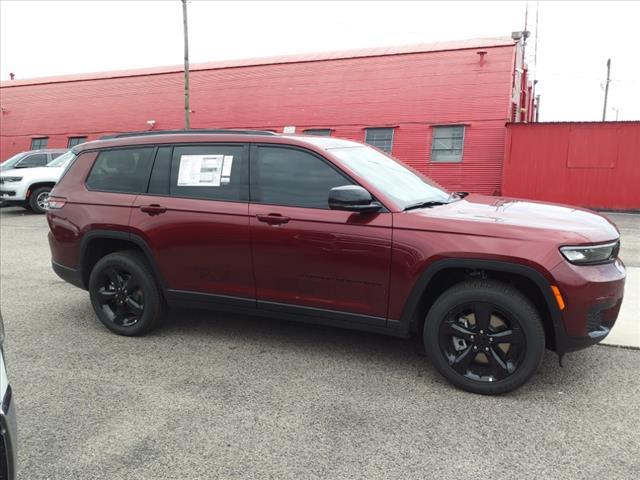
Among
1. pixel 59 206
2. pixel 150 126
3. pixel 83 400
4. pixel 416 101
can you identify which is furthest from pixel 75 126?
pixel 83 400

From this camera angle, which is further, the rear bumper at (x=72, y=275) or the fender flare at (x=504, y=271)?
the rear bumper at (x=72, y=275)

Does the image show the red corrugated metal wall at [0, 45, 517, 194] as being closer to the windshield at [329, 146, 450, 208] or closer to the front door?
the windshield at [329, 146, 450, 208]

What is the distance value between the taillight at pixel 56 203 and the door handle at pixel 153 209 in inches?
38.5

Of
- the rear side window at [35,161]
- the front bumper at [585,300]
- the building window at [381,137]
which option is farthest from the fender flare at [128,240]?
the building window at [381,137]

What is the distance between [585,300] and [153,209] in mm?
3328

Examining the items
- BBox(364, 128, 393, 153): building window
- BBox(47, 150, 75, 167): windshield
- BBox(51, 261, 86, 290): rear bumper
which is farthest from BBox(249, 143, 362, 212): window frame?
BBox(364, 128, 393, 153): building window

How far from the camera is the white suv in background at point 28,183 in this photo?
14.0 m

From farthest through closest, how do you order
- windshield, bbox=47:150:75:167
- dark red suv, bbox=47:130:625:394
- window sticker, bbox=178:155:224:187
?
windshield, bbox=47:150:75:167 → window sticker, bbox=178:155:224:187 → dark red suv, bbox=47:130:625:394

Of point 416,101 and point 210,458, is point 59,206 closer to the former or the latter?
point 210,458

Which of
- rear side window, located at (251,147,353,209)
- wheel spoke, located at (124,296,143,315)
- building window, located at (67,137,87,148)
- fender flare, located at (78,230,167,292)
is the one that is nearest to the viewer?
rear side window, located at (251,147,353,209)

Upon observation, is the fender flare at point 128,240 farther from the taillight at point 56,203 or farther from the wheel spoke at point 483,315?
the wheel spoke at point 483,315

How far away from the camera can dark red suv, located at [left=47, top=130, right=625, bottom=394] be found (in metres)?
3.28

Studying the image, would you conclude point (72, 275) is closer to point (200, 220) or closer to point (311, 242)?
point (200, 220)

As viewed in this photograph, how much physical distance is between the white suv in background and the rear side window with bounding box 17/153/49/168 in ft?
1.18
